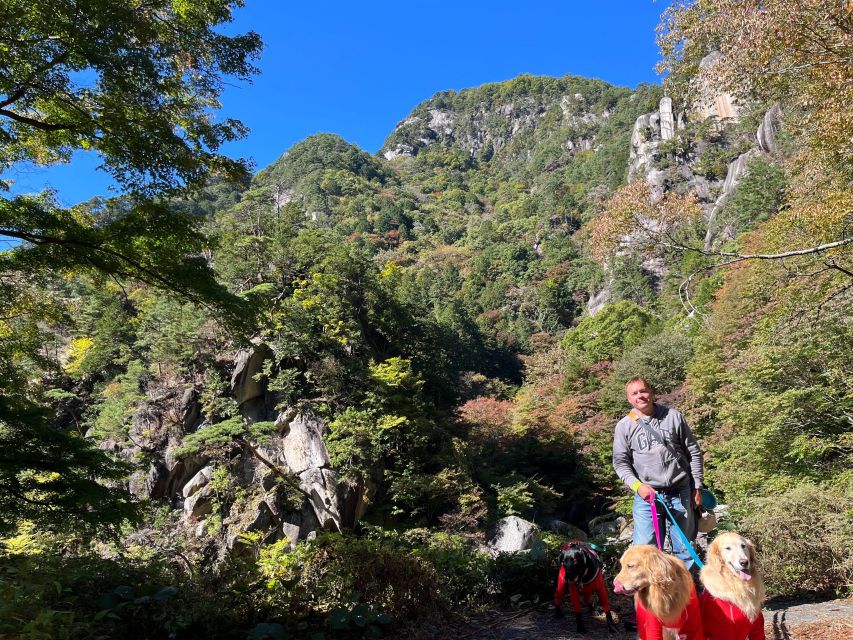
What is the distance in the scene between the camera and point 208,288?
15.4 feet

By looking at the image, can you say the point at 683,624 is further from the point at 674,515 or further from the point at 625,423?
the point at 625,423

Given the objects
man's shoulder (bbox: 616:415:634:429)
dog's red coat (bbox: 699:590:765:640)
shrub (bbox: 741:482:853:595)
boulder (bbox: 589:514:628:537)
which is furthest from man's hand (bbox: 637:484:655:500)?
boulder (bbox: 589:514:628:537)

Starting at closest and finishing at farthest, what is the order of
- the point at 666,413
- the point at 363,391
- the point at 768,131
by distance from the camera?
1. the point at 666,413
2. the point at 363,391
3. the point at 768,131

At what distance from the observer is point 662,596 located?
2.27m

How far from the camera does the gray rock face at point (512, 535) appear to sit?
12375 mm

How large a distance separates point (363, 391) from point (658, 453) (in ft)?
45.4

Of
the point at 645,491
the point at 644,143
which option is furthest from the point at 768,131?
the point at 645,491

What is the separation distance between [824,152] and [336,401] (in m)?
13.8

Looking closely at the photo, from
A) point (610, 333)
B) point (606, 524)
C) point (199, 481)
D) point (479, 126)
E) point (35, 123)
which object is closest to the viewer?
point (35, 123)

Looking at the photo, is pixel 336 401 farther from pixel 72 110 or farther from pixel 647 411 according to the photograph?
pixel 647 411

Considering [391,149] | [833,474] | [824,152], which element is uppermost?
[391,149]

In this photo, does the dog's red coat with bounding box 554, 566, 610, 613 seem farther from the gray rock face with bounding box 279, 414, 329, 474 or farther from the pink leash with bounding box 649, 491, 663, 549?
the gray rock face with bounding box 279, 414, 329, 474

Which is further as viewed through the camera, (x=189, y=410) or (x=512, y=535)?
(x=189, y=410)

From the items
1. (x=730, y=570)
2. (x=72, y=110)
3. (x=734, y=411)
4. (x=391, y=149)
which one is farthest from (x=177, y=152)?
(x=391, y=149)
